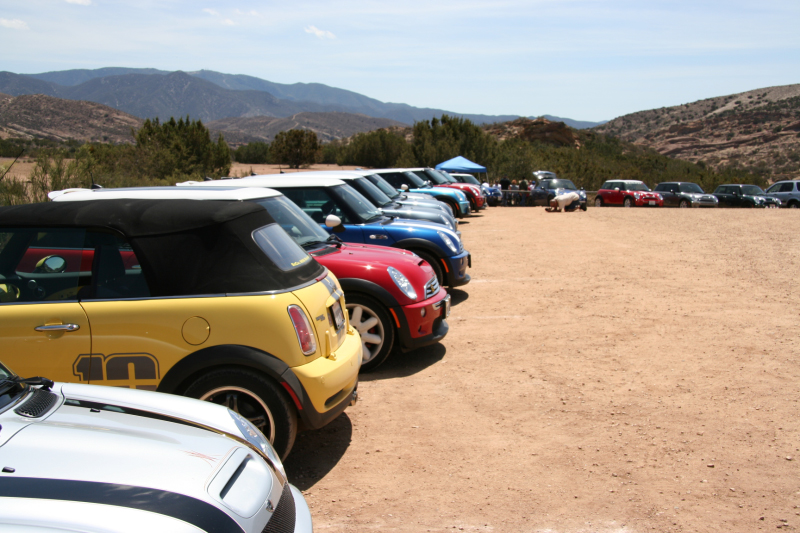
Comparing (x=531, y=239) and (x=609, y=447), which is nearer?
(x=609, y=447)

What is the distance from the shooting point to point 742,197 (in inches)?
1203

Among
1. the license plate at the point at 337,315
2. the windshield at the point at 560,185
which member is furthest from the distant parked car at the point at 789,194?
the license plate at the point at 337,315

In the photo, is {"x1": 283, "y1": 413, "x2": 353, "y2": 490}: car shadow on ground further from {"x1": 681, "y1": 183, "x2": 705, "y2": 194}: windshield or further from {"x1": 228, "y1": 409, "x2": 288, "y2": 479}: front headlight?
{"x1": 681, "y1": 183, "x2": 705, "y2": 194}: windshield

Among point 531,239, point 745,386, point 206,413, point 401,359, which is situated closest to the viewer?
point 206,413

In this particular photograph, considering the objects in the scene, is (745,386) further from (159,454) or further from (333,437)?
(159,454)

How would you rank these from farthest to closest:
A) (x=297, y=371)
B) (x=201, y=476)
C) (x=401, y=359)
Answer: (x=401, y=359), (x=297, y=371), (x=201, y=476)

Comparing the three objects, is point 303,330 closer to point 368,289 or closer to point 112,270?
point 112,270

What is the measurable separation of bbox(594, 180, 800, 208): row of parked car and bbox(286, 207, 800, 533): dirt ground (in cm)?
2202

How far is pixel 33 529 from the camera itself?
5.54ft

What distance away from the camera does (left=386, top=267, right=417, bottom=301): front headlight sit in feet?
19.1

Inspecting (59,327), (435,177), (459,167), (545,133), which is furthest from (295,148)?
(59,327)

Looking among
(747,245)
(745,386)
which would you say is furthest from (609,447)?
(747,245)

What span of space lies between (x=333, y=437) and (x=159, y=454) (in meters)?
2.53

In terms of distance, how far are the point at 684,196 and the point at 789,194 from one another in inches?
199
